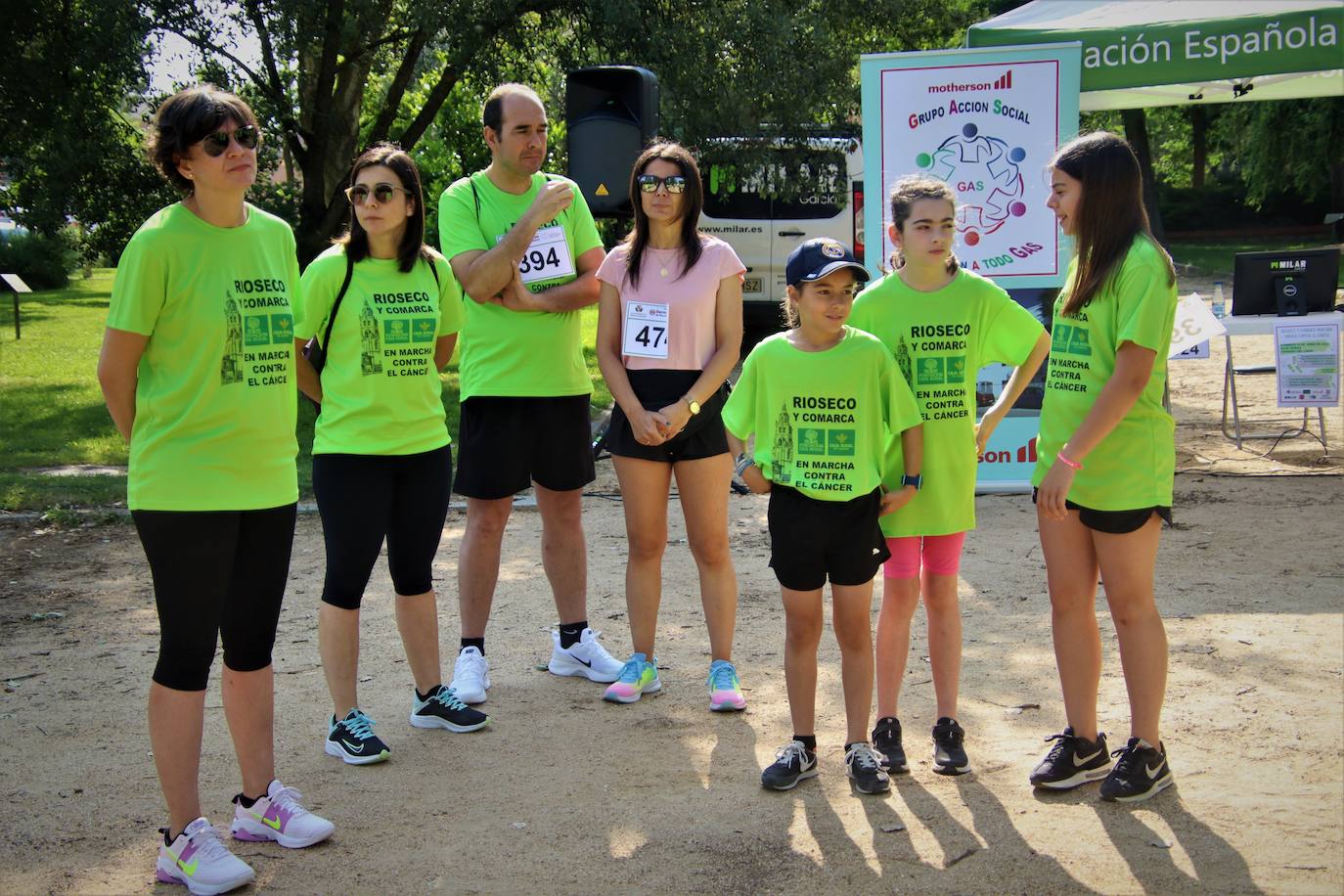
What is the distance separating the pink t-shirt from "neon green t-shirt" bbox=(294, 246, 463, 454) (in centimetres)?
71

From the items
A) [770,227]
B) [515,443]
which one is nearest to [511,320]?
[515,443]

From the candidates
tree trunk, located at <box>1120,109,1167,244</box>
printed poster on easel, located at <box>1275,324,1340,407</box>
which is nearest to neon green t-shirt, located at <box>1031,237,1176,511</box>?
printed poster on easel, located at <box>1275,324,1340,407</box>

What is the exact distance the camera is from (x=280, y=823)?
11.5 feet

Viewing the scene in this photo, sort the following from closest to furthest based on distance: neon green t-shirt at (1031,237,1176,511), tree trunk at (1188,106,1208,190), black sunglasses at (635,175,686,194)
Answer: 1. neon green t-shirt at (1031,237,1176,511)
2. black sunglasses at (635,175,686,194)
3. tree trunk at (1188,106,1208,190)

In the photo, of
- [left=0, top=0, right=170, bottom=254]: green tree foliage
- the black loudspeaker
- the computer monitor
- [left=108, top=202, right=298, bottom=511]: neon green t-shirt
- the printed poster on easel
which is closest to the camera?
[left=108, top=202, right=298, bottom=511]: neon green t-shirt

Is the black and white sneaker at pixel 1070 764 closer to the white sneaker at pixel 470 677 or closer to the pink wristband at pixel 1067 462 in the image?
the pink wristband at pixel 1067 462

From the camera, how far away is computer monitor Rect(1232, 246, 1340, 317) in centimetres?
894

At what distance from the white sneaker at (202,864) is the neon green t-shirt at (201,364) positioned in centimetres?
84

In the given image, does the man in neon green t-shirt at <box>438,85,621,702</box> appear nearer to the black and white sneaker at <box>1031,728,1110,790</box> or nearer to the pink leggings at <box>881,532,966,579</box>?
the pink leggings at <box>881,532,966,579</box>

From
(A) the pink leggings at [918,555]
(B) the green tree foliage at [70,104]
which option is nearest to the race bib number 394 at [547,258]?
(A) the pink leggings at [918,555]

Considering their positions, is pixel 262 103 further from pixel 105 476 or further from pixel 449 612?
pixel 449 612

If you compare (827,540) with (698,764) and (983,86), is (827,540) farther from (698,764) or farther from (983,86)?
(983,86)

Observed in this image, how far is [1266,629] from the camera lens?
5.09 m

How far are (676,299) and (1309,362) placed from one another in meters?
6.14
